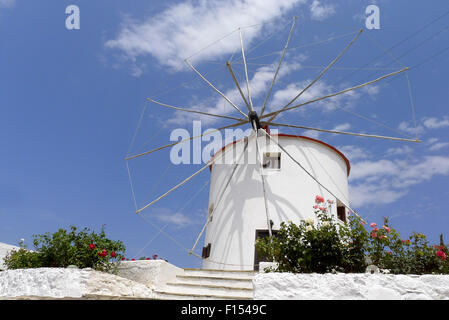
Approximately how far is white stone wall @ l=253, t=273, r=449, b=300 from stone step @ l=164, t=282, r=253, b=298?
7.28ft

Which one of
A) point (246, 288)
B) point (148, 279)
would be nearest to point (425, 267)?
point (246, 288)

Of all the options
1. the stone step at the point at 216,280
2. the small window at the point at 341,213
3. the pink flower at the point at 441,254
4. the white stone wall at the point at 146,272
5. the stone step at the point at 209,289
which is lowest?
the stone step at the point at 209,289

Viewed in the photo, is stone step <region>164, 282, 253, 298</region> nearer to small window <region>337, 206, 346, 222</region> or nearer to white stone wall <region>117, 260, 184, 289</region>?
white stone wall <region>117, 260, 184, 289</region>

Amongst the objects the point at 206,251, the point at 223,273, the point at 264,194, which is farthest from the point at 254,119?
the point at 223,273

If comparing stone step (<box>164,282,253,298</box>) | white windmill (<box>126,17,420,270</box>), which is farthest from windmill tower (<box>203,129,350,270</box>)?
stone step (<box>164,282,253,298</box>)

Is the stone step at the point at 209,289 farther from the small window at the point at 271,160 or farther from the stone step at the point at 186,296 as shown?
the small window at the point at 271,160

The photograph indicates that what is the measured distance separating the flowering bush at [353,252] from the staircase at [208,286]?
1630 millimetres

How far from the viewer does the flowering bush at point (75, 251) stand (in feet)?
22.7

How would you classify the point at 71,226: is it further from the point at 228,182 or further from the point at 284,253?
the point at 228,182

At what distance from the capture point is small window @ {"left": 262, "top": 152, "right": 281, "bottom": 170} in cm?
1160

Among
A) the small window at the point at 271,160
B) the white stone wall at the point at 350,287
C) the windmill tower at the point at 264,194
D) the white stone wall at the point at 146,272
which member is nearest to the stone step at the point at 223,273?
the white stone wall at the point at 146,272
